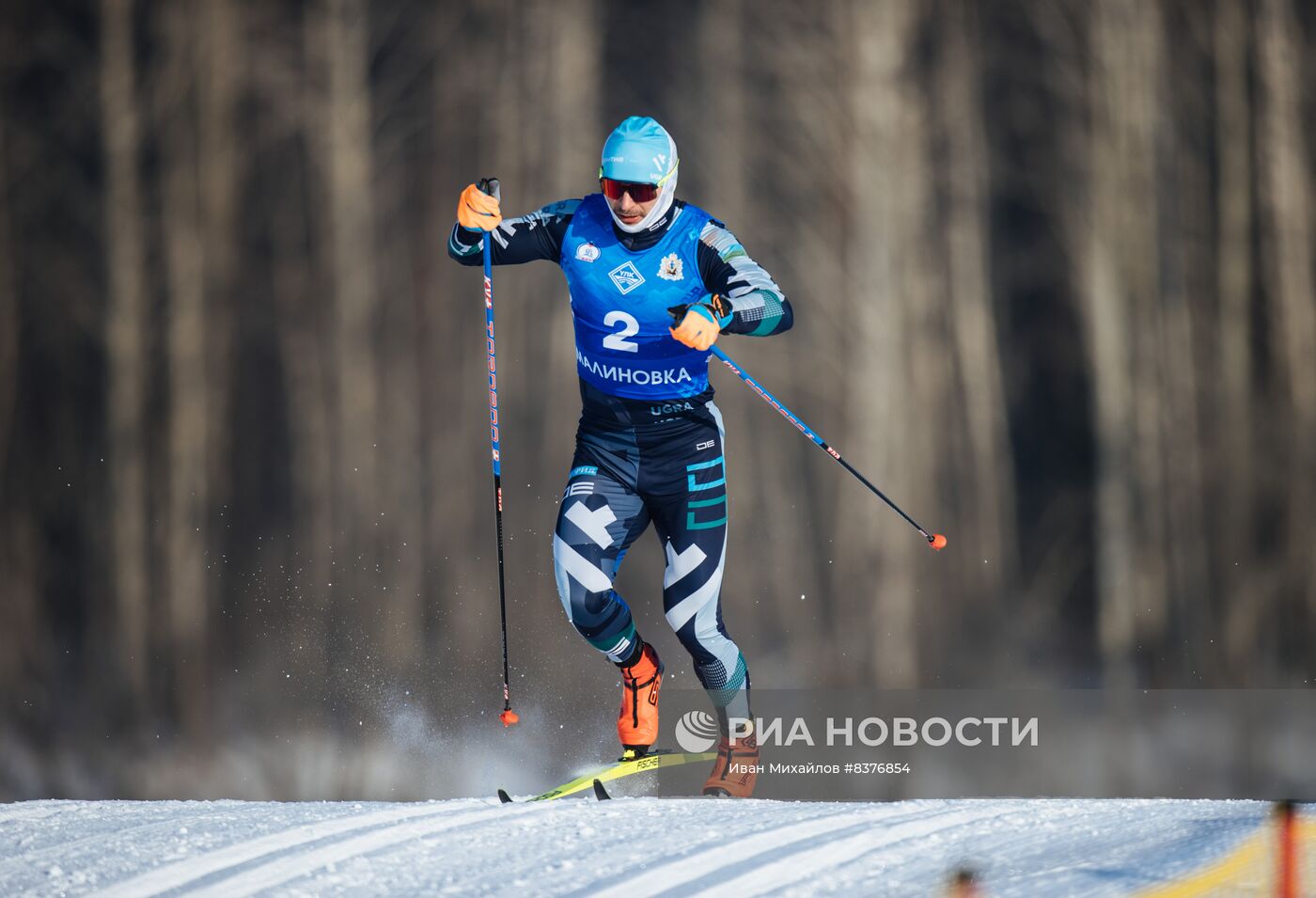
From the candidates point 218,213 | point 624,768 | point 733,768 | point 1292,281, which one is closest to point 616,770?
point 624,768

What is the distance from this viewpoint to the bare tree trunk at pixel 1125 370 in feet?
18.5

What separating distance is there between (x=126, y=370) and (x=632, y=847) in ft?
10.4

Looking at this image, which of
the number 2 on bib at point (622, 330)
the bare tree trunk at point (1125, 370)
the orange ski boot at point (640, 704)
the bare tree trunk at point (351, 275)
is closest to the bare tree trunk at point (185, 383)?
the bare tree trunk at point (351, 275)

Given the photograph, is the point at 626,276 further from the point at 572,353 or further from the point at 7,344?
the point at 7,344

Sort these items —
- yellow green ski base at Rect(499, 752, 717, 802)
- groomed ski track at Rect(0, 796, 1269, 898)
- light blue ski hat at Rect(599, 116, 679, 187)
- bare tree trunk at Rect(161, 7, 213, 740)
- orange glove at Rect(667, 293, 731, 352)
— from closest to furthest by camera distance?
groomed ski track at Rect(0, 796, 1269, 898), orange glove at Rect(667, 293, 731, 352), light blue ski hat at Rect(599, 116, 679, 187), yellow green ski base at Rect(499, 752, 717, 802), bare tree trunk at Rect(161, 7, 213, 740)

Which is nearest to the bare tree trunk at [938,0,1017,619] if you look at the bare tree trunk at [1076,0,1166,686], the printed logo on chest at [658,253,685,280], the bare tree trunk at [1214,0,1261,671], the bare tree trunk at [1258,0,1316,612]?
the bare tree trunk at [1076,0,1166,686]

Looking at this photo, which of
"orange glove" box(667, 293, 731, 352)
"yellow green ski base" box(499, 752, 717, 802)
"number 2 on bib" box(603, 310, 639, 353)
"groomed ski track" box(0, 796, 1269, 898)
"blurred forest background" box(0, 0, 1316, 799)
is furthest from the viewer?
"blurred forest background" box(0, 0, 1316, 799)

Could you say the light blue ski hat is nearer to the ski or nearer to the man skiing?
the man skiing

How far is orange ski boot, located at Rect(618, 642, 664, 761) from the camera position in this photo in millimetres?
4566

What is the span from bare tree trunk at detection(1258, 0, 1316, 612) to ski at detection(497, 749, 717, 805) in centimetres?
265

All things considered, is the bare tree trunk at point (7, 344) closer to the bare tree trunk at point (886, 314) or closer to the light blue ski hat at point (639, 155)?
the light blue ski hat at point (639, 155)

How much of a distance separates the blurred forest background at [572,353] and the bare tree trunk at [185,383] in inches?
0.6

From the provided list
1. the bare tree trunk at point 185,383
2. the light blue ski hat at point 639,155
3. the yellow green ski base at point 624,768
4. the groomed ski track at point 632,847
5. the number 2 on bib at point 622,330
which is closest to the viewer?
the groomed ski track at point 632,847

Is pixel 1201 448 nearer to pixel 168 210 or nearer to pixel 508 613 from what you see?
pixel 508 613
